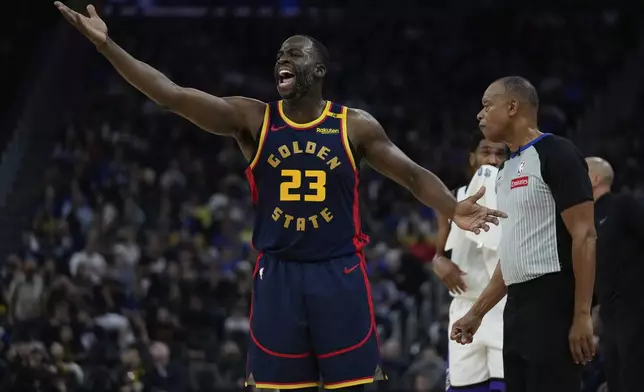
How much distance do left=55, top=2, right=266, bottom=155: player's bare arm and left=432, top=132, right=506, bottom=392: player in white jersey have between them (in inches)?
86.4

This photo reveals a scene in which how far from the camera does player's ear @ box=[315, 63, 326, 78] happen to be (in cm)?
548

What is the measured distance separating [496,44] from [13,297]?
13.3 metres

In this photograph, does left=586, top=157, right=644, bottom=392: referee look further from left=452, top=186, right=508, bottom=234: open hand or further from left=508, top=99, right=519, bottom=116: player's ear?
left=452, top=186, right=508, bottom=234: open hand

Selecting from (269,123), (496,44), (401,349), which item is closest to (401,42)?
(496,44)

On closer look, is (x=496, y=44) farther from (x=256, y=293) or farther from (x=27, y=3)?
(x=256, y=293)

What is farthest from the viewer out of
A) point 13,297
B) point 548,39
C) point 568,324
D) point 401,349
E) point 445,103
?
point 548,39

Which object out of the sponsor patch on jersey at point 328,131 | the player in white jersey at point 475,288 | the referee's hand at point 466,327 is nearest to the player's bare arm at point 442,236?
the player in white jersey at point 475,288

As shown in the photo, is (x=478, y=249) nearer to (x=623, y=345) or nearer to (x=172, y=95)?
(x=623, y=345)

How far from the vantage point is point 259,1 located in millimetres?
24375

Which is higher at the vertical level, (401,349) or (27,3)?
(27,3)

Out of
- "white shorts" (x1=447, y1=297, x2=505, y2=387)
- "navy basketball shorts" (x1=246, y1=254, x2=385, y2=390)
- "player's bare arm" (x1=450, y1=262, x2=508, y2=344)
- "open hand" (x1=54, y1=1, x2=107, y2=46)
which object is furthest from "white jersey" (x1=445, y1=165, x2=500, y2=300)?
"open hand" (x1=54, y1=1, x2=107, y2=46)

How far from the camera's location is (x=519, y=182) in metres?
5.53

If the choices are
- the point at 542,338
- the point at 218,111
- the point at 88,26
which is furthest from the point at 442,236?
the point at 88,26

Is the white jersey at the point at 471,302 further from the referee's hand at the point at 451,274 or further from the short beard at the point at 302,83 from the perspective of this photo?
the short beard at the point at 302,83
